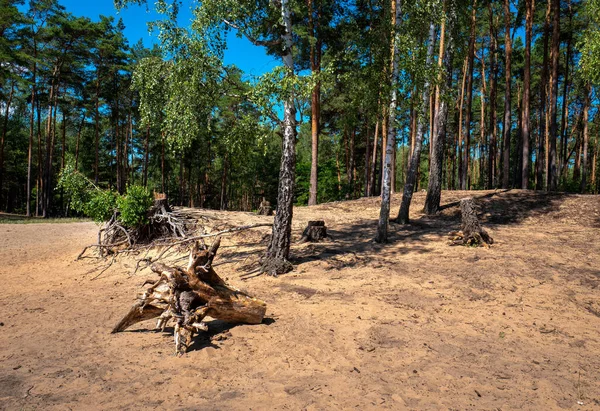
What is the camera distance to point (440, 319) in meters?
5.43

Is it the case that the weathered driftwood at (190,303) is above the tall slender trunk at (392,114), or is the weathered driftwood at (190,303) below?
below

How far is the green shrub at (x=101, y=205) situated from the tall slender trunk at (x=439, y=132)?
10594 millimetres

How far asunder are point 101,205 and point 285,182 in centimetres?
696

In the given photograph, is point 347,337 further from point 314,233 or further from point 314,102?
point 314,102

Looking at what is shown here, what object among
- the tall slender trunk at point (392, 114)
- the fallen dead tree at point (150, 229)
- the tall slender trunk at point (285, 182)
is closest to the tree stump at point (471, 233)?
the tall slender trunk at point (392, 114)

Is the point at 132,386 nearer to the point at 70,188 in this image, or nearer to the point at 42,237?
the point at 70,188

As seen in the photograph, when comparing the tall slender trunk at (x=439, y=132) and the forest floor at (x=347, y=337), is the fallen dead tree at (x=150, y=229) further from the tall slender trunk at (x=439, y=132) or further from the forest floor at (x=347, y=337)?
the tall slender trunk at (x=439, y=132)

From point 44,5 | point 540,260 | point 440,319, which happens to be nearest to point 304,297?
point 440,319

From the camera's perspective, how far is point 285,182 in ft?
25.6

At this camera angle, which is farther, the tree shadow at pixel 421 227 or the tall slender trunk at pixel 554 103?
the tall slender trunk at pixel 554 103

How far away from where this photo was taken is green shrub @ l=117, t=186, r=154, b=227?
1070cm

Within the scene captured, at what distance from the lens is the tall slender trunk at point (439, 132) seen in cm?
1101

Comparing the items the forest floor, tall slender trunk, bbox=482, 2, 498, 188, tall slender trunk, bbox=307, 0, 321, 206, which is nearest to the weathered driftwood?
the forest floor

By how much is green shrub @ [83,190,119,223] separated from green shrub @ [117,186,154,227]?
0.63 metres
